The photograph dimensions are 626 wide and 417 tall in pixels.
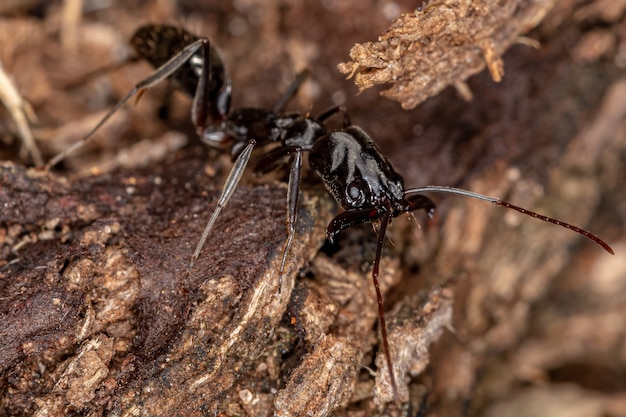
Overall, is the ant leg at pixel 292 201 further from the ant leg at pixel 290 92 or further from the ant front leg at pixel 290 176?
the ant leg at pixel 290 92

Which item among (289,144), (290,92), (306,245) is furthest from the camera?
(290,92)

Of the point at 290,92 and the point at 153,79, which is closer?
the point at 153,79

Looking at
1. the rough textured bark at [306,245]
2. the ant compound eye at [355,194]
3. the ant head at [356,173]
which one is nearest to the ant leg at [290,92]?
the rough textured bark at [306,245]

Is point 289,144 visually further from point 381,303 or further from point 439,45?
point 381,303

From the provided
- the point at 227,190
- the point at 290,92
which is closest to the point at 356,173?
the point at 227,190

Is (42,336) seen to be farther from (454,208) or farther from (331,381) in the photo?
(454,208)

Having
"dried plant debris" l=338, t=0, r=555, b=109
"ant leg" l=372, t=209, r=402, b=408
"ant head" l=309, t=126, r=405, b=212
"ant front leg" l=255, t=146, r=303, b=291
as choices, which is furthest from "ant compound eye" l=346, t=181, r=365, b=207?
"dried plant debris" l=338, t=0, r=555, b=109
